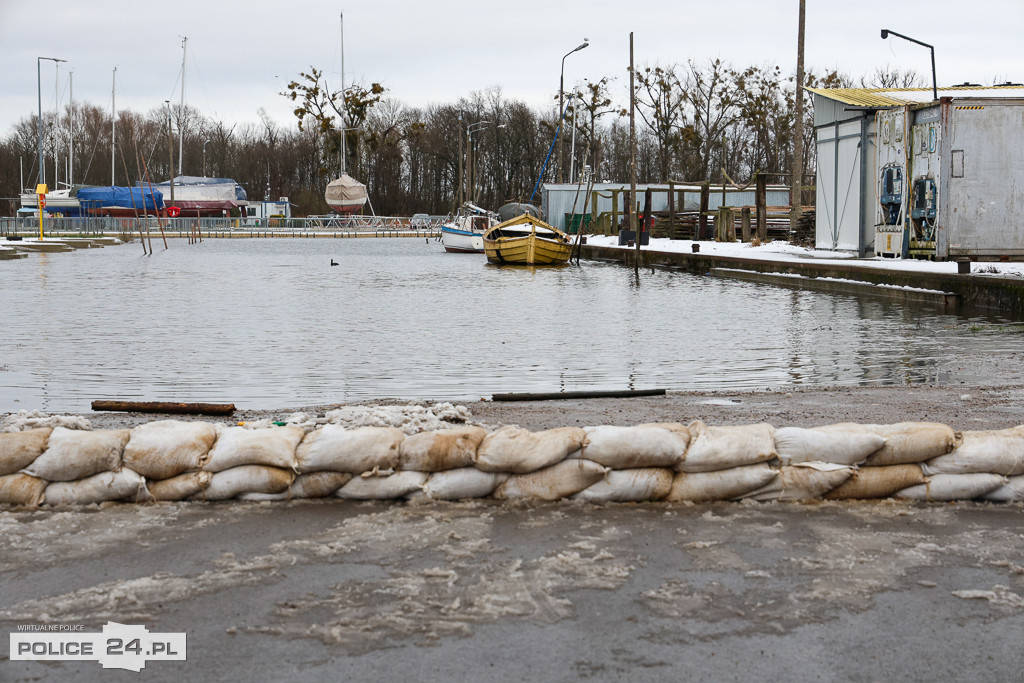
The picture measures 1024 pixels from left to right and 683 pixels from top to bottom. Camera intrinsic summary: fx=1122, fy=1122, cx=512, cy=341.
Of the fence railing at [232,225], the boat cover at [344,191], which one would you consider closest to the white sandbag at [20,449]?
the fence railing at [232,225]

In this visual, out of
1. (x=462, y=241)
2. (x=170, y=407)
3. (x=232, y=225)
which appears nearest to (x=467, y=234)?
Result: (x=462, y=241)

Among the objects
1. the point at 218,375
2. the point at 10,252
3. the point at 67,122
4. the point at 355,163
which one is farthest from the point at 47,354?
the point at 67,122

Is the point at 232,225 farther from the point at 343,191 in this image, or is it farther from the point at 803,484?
the point at 803,484

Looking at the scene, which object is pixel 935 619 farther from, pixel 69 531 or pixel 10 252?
pixel 10 252

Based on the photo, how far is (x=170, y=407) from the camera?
732 centimetres

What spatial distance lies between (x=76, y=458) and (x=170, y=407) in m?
2.50

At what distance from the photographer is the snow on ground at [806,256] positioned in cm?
1914

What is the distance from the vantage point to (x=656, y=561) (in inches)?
162

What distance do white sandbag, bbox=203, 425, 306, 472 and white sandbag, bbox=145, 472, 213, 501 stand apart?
0.20 feet

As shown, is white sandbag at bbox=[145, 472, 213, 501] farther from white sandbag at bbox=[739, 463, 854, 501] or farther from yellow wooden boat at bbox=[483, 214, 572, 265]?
yellow wooden boat at bbox=[483, 214, 572, 265]

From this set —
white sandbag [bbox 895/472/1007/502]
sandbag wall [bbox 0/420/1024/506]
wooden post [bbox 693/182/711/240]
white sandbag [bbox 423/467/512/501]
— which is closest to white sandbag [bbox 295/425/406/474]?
sandbag wall [bbox 0/420/1024/506]

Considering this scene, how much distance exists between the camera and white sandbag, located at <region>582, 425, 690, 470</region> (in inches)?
193

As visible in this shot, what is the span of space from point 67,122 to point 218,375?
269 feet

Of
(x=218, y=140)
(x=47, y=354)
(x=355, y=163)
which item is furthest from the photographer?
(x=218, y=140)
